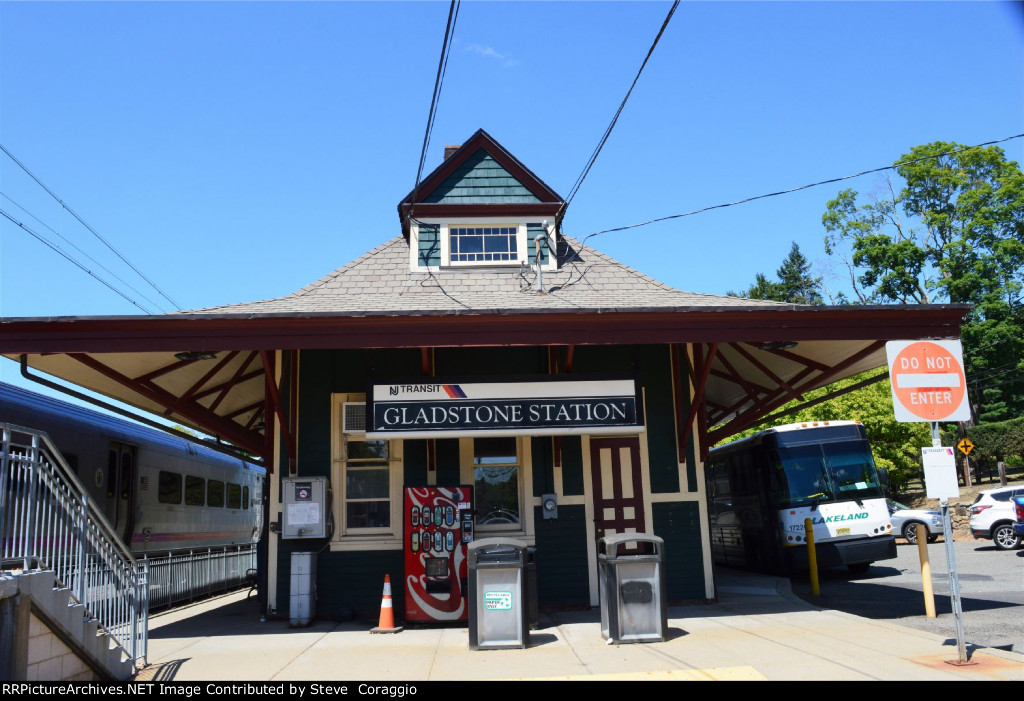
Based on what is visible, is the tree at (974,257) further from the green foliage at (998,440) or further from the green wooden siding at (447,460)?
the green wooden siding at (447,460)

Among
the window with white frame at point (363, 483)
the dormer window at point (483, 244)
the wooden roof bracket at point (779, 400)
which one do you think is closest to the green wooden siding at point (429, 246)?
the dormer window at point (483, 244)

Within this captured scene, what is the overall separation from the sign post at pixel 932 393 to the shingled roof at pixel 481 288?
10.4 ft

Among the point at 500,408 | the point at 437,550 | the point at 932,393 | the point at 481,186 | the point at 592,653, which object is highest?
the point at 481,186

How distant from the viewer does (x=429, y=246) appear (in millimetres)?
15391

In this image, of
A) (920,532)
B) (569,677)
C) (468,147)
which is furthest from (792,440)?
(569,677)

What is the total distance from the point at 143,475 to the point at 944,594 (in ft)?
49.0

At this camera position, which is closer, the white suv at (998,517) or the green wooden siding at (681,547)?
the green wooden siding at (681,547)

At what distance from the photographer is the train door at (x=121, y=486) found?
47.4ft

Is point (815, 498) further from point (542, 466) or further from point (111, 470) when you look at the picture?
point (111, 470)

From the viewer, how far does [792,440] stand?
55.3 ft

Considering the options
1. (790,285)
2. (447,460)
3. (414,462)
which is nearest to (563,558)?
(447,460)

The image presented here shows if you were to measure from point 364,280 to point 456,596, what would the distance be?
6.00m

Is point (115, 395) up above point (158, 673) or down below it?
above

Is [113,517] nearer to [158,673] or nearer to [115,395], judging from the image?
[115,395]
